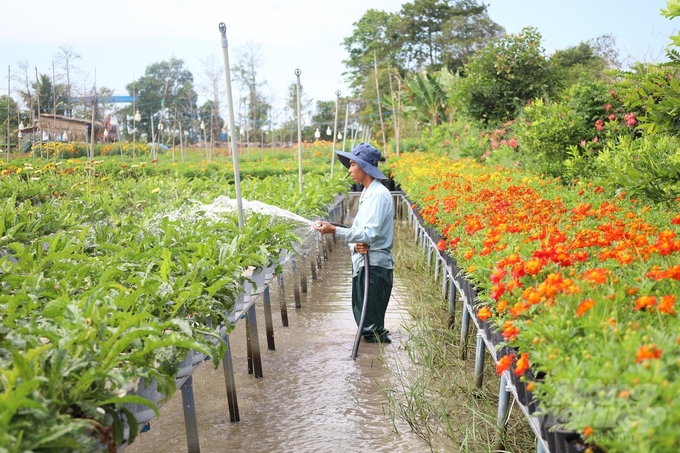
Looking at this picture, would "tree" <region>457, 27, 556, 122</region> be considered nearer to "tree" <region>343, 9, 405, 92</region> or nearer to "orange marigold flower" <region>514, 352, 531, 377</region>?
"orange marigold flower" <region>514, 352, 531, 377</region>

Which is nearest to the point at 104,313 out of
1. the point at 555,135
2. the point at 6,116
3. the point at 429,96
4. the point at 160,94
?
the point at 555,135

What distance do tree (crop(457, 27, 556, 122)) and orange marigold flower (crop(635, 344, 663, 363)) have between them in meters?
13.8

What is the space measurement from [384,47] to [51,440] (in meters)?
48.1

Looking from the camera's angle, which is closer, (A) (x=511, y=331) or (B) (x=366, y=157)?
(A) (x=511, y=331)

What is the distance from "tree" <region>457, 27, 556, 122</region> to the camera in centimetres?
1523

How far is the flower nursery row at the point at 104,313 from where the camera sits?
2.01 metres

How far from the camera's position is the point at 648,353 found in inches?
69.8

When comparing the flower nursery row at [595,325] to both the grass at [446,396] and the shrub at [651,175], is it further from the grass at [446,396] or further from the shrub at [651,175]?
the grass at [446,396]

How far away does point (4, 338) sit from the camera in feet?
8.43

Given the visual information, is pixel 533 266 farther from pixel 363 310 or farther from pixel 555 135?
pixel 555 135

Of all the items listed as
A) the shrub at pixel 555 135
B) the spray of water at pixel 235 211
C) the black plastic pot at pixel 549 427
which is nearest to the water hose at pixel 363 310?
the spray of water at pixel 235 211

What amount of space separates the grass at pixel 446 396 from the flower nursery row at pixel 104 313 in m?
1.25

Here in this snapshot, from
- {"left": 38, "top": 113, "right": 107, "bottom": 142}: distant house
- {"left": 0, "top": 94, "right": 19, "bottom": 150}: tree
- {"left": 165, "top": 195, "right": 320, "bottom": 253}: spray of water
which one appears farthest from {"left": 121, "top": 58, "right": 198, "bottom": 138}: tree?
{"left": 165, "top": 195, "right": 320, "bottom": 253}: spray of water

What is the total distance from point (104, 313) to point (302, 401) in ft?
7.96
